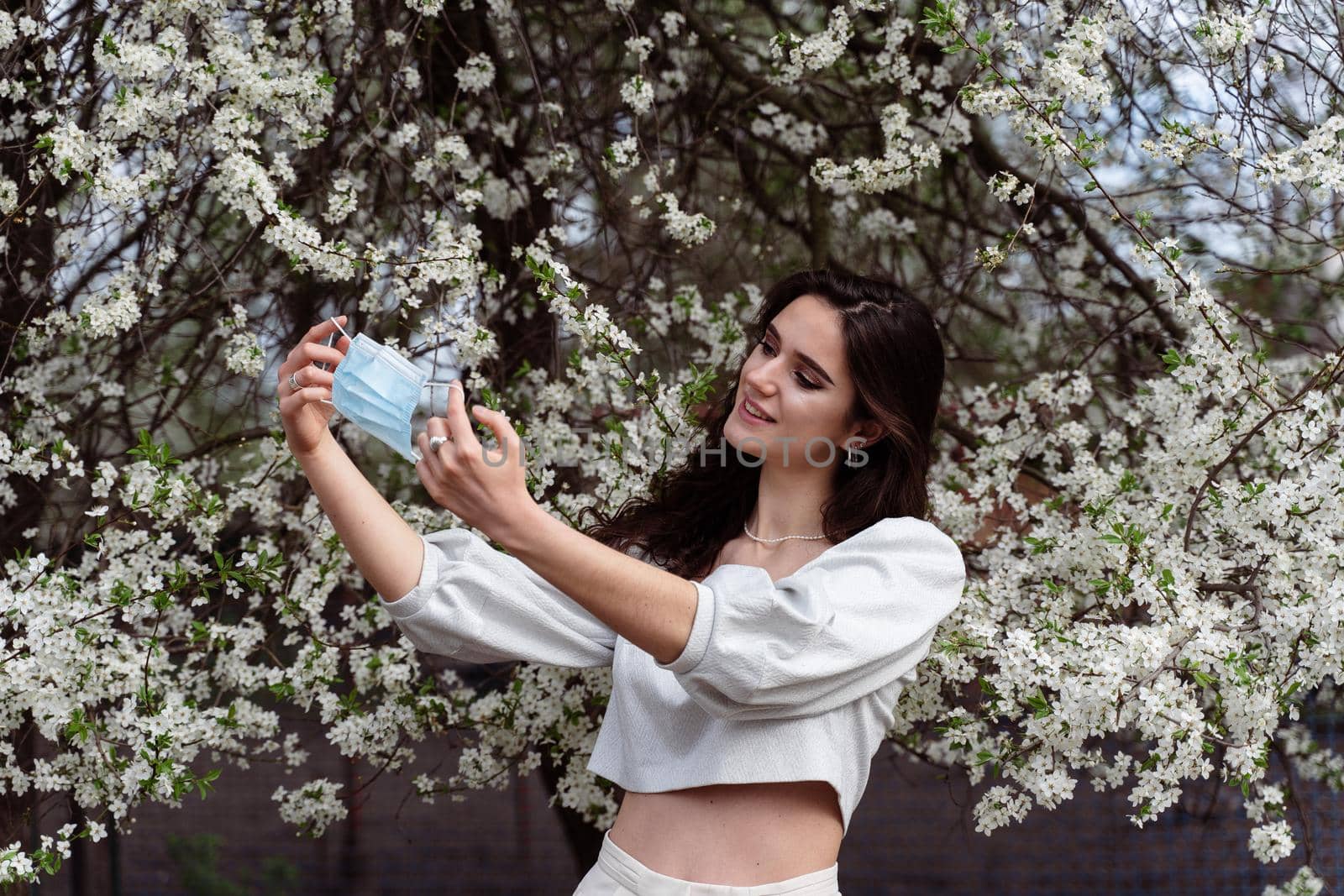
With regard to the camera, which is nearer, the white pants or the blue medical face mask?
the blue medical face mask

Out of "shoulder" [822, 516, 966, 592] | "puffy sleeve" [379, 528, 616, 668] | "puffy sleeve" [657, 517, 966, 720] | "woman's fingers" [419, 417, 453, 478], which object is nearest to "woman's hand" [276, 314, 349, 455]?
"puffy sleeve" [379, 528, 616, 668]

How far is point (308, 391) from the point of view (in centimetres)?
125

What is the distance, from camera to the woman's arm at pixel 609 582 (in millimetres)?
1023

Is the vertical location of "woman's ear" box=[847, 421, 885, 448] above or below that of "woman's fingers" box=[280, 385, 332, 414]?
above

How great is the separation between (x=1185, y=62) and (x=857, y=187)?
1.97ft

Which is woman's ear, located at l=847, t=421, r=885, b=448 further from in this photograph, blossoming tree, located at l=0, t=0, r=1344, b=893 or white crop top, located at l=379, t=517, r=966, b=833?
blossoming tree, located at l=0, t=0, r=1344, b=893

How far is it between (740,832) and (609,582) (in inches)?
17.7

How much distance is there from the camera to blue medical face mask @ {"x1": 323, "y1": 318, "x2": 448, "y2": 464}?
3.82ft

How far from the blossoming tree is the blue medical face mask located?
1.94 feet

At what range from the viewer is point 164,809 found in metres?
4.21

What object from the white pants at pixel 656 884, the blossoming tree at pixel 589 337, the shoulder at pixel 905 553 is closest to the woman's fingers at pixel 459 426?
the shoulder at pixel 905 553

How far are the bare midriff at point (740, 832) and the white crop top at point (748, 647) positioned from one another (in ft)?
0.10

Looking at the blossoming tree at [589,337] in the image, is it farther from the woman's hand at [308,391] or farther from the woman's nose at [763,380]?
the woman's hand at [308,391]

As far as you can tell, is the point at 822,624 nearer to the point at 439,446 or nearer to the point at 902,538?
the point at 902,538
